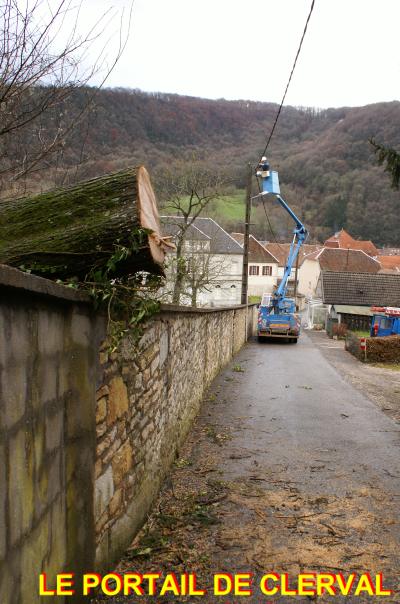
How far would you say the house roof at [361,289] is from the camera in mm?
40906

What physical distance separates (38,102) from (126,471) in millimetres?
3587

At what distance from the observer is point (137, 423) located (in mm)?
4258

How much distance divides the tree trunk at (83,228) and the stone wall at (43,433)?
0.36 meters

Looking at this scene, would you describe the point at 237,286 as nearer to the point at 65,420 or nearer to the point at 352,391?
the point at 352,391

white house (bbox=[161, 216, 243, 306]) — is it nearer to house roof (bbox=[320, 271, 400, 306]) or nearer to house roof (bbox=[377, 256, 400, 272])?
house roof (bbox=[320, 271, 400, 306])

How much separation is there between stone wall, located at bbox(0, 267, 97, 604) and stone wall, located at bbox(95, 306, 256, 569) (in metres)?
0.25

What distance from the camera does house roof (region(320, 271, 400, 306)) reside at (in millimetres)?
40906

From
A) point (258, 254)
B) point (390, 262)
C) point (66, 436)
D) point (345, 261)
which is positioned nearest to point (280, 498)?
point (66, 436)

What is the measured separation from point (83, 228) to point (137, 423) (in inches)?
69.0

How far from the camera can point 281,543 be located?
4.20 metres

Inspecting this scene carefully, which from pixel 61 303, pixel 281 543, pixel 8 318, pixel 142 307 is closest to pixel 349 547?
pixel 281 543

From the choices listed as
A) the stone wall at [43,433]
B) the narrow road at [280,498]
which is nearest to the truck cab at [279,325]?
the narrow road at [280,498]

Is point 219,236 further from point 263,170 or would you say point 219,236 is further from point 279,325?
point 263,170

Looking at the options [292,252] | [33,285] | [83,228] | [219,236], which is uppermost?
[219,236]
